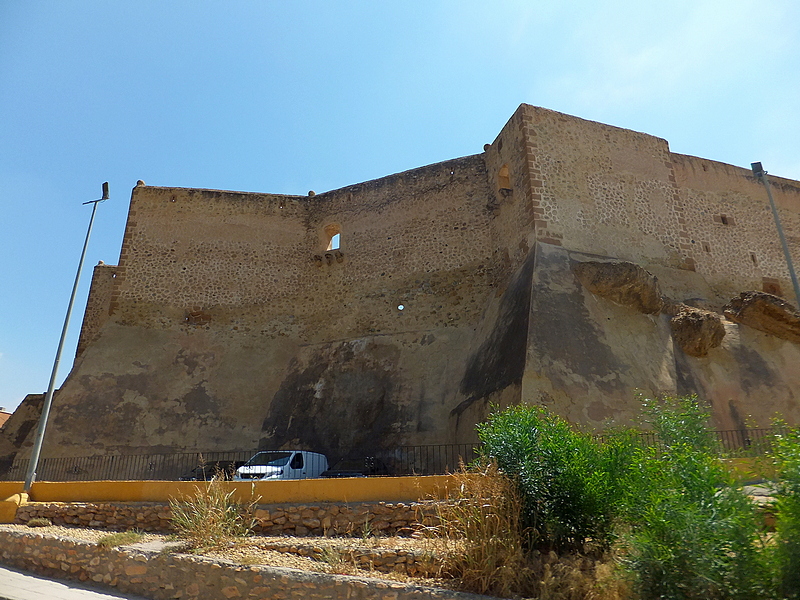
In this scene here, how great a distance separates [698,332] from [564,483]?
8.01 meters

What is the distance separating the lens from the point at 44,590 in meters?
6.54

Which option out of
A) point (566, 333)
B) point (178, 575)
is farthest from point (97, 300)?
point (566, 333)

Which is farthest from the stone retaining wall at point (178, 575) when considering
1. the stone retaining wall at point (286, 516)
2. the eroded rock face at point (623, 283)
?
the eroded rock face at point (623, 283)

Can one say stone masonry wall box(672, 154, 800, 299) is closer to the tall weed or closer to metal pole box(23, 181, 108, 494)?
the tall weed

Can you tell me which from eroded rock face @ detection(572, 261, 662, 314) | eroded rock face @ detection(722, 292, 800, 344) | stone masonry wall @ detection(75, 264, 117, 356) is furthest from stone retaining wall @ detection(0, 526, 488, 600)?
stone masonry wall @ detection(75, 264, 117, 356)

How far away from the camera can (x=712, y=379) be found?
1171cm

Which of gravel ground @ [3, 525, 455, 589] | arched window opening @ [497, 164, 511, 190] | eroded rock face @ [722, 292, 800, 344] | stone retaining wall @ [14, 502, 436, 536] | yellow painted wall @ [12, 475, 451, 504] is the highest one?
arched window opening @ [497, 164, 511, 190]

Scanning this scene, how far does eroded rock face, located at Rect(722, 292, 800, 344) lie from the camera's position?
12562mm

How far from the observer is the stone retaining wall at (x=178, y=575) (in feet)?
16.8

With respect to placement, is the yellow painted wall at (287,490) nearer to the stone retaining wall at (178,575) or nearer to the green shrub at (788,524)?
the stone retaining wall at (178,575)

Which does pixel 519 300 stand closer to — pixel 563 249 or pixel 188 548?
pixel 563 249

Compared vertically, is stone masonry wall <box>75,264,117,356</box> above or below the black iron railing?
above

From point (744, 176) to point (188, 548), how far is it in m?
18.2

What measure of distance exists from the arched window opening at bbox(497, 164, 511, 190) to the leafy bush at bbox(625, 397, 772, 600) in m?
11.6
